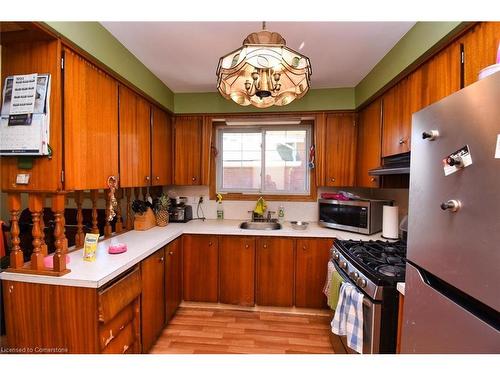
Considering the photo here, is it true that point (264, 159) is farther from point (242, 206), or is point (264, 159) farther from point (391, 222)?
point (391, 222)

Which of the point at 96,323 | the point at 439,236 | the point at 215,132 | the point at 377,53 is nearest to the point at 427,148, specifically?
the point at 439,236

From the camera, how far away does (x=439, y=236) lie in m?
0.70

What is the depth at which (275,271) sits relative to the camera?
2.27 m

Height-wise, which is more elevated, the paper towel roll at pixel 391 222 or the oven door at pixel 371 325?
the paper towel roll at pixel 391 222

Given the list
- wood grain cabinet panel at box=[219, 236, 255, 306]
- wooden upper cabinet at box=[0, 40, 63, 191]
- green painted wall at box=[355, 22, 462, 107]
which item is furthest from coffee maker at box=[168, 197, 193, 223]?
green painted wall at box=[355, 22, 462, 107]

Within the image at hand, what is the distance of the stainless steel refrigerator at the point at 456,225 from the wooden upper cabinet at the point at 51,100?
1.70 m

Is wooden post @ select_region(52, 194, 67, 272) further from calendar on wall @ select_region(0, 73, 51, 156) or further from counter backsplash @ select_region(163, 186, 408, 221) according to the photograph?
counter backsplash @ select_region(163, 186, 408, 221)

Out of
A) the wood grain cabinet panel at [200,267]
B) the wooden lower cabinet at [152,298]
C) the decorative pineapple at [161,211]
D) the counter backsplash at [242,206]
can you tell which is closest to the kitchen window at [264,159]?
the counter backsplash at [242,206]

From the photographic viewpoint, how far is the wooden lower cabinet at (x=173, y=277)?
199 cm

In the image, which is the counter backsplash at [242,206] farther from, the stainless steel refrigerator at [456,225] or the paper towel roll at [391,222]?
the stainless steel refrigerator at [456,225]

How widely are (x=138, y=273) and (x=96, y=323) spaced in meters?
0.39

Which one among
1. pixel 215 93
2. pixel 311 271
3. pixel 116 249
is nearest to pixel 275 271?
pixel 311 271

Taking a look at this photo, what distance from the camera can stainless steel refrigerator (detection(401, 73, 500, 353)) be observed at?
1.79 feet

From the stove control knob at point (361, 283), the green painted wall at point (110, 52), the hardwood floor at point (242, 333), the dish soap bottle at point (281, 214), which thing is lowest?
the hardwood floor at point (242, 333)
